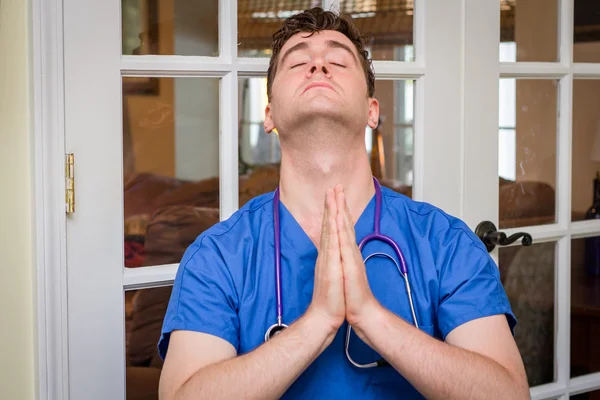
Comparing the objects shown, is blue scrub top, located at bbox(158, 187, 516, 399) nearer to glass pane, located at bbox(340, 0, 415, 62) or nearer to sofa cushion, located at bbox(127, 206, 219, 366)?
sofa cushion, located at bbox(127, 206, 219, 366)

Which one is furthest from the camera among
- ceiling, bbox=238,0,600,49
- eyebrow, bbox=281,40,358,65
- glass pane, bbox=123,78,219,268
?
ceiling, bbox=238,0,600,49

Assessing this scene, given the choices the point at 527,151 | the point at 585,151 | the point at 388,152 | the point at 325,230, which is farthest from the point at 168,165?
the point at 585,151

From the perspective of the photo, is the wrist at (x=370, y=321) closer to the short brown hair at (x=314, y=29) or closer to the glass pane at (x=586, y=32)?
the short brown hair at (x=314, y=29)

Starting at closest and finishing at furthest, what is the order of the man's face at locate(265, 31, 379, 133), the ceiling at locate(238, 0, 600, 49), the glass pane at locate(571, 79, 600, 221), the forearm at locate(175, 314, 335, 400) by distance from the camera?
the forearm at locate(175, 314, 335, 400)
the man's face at locate(265, 31, 379, 133)
the ceiling at locate(238, 0, 600, 49)
the glass pane at locate(571, 79, 600, 221)

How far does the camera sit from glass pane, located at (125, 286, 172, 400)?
1840mm

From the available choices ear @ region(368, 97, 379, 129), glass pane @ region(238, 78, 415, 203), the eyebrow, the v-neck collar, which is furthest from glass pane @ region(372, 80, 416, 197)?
the v-neck collar

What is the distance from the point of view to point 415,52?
2.12 meters

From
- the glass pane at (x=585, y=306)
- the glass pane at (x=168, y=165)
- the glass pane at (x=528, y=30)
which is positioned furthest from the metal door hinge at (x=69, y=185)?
the glass pane at (x=585, y=306)

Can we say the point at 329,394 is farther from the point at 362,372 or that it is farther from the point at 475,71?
the point at 475,71

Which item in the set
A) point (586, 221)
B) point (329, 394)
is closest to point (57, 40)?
point (329, 394)

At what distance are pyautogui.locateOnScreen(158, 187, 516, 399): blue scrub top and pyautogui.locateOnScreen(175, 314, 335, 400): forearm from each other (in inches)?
3.9

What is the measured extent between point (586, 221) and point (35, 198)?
61.1 inches

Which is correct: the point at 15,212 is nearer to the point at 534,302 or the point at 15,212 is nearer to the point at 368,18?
the point at 368,18

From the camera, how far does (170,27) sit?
6.07ft
